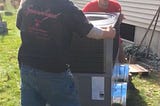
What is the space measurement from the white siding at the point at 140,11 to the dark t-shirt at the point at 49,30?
5.20 meters

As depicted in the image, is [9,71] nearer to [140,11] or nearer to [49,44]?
[140,11]

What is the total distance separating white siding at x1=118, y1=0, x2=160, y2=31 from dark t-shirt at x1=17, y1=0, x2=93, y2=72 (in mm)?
5198

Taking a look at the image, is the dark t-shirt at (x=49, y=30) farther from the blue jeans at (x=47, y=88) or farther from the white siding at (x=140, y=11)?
the white siding at (x=140, y=11)

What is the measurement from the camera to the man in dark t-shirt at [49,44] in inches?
112

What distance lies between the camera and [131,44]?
844 cm

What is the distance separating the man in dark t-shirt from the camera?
112 inches

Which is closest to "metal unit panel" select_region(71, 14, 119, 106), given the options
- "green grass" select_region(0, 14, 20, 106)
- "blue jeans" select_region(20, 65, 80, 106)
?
"blue jeans" select_region(20, 65, 80, 106)

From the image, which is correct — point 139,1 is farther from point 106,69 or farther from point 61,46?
point 61,46

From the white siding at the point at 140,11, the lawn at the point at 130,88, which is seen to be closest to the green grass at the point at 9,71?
the lawn at the point at 130,88

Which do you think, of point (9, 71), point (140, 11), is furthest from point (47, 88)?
point (140, 11)

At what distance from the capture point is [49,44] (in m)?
2.89

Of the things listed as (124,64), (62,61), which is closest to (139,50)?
(124,64)

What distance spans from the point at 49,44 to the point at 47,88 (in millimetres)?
356

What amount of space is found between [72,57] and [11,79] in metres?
2.91
